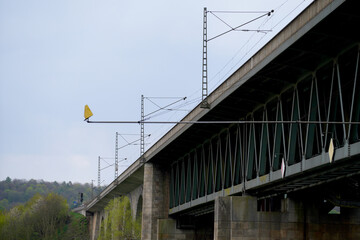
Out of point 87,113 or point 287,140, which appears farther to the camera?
point 287,140

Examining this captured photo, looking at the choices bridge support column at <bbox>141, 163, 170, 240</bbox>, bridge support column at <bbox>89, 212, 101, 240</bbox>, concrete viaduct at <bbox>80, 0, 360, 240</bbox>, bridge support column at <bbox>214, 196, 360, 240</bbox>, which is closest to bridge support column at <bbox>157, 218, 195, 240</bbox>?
bridge support column at <bbox>141, 163, 170, 240</bbox>

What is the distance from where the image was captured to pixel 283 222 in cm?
3769

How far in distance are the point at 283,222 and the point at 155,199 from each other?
28.4 m

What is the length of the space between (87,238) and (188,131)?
137m

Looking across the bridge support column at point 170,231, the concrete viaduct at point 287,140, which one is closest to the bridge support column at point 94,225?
the bridge support column at point 170,231

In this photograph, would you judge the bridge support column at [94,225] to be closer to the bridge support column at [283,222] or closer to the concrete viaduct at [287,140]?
the concrete viaduct at [287,140]

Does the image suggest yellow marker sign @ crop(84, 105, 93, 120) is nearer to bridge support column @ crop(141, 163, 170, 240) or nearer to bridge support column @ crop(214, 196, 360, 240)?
bridge support column @ crop(214, 196, 360, 240)

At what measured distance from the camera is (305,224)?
38.0m

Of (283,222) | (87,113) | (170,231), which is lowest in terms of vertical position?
(170,231)

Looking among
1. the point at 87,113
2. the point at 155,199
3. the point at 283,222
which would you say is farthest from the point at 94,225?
the point at 87,113

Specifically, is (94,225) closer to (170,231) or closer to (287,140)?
(170,231)

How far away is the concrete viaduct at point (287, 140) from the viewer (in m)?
26.5

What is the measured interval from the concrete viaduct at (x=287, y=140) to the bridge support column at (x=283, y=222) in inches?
2.3

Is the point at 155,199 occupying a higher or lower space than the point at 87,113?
lower
